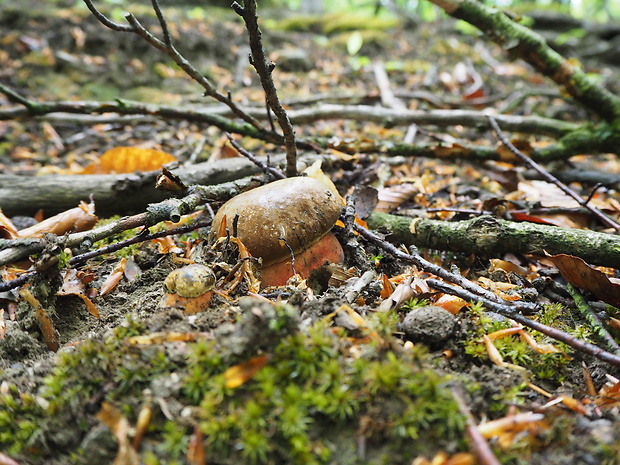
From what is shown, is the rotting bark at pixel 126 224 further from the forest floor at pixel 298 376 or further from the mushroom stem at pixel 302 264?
the mushroom stem at pixel 302 264

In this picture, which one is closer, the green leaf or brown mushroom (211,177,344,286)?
brown mushroom (211,177,344,286)

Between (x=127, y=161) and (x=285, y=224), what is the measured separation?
2.24 meters

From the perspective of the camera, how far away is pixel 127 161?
3670 mm

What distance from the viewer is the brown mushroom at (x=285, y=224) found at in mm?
2098

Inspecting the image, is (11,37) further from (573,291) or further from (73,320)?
(573,291)

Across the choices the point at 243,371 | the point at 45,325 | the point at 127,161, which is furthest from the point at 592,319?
the point at 127,161

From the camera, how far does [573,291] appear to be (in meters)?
2.26

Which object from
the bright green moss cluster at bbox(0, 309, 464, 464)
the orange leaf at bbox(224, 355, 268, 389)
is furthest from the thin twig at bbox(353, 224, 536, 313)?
the orange leaf at bbox(224, 355, 268, 389)

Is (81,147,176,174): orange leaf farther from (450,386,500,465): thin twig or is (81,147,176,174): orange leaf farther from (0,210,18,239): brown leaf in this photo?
(450,386,500,465): thin twig

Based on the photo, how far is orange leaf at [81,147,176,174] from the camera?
365 cm

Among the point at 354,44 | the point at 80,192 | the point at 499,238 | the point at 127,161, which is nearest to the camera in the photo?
the point at 499,238

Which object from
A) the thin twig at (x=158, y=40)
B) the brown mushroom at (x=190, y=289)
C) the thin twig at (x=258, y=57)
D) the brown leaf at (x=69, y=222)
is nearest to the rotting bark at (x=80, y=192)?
the brown leaf at (x=69, y=222)

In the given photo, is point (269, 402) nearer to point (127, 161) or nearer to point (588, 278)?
point (588, 278)

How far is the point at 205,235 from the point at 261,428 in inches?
64.5
